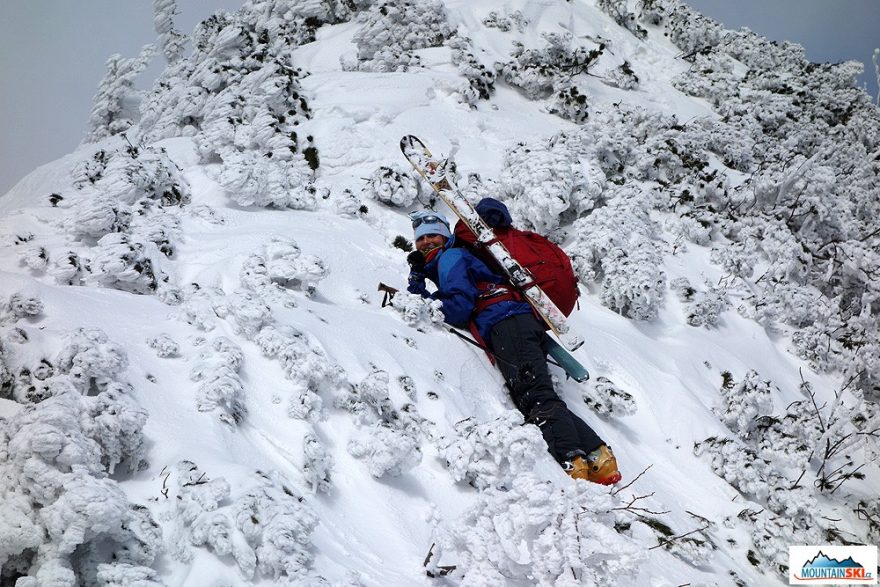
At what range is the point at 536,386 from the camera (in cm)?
557

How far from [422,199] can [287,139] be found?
7.18 ft

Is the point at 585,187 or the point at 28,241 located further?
the point at 585,187

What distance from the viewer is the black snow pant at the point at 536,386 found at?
523 cm

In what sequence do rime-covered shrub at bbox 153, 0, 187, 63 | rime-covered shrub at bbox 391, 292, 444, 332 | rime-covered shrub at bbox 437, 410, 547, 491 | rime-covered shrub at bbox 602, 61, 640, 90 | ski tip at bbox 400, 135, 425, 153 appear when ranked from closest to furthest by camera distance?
rime-covered shrub at bbox 437, 410, 547, 491 → rime-covered shrub at bbox 391, 292, 444, 332 → ski tip at bbox 400, 135, 425, 153 → rime-covered shrub at bbox 153, 0, 187, 63 → rime-covered shrub at bbox 602, 61, 640, 90

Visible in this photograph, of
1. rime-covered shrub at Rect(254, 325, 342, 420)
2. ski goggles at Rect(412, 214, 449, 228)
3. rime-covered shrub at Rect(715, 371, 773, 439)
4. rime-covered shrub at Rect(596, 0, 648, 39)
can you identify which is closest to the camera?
rime-covered shrub at Rect(254, 325, 342, 420)

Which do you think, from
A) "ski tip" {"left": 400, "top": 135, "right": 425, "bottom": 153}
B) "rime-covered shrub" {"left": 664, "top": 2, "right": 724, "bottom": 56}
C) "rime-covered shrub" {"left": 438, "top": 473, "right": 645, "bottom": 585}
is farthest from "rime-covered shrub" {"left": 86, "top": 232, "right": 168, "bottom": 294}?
"rime-covered shrub" {"left": 664, "top": 2, "right": 724, "bottom": 56}

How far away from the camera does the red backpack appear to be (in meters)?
6.45

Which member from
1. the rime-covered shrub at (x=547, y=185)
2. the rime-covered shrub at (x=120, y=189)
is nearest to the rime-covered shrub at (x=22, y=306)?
the rime-covered shrub at (x=120, y=189)

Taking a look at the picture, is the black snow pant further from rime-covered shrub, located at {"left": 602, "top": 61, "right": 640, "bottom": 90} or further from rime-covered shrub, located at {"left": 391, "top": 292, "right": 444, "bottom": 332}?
rime-covered shrub, located at {"left": 602, "top": 61, "right": 640, "bottom": 90}

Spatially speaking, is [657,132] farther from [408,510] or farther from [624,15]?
[408,510]

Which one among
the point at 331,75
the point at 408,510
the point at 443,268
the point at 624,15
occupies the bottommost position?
the point at 408,510

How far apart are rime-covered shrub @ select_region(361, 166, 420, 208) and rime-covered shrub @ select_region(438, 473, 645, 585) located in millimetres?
5760

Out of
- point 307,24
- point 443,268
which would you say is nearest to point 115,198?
point 443,268

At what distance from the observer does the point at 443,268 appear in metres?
6.22
